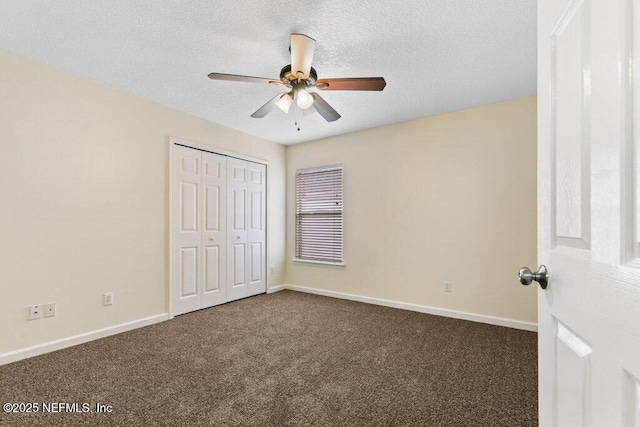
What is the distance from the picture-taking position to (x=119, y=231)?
10.2 feet

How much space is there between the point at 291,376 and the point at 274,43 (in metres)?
2.45

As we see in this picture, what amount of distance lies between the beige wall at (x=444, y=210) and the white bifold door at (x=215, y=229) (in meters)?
1.18

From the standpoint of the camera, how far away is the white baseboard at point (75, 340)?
7.97ft

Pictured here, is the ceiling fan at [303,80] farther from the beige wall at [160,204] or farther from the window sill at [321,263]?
the window sill at [321,263]

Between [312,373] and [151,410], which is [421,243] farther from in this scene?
[151,410]

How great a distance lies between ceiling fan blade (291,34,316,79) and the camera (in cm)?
209

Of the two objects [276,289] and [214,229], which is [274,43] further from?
[276,289]

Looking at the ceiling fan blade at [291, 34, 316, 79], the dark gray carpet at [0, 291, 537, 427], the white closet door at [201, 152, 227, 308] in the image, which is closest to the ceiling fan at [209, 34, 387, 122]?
the ceiling fan blade at [291, 34, 316, 79]

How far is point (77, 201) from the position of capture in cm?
282

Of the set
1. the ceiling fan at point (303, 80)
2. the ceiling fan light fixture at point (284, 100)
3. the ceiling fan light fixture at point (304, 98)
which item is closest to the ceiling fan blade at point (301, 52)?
the ceiling fan at point (303, 80)

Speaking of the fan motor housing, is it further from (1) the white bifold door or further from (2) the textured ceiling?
(1) the white bifold door

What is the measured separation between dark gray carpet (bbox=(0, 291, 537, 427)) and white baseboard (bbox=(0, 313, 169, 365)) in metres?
0.09

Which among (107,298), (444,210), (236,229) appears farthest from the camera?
(236,229)

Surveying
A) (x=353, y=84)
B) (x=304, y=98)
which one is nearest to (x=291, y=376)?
(x=304, y=98)
